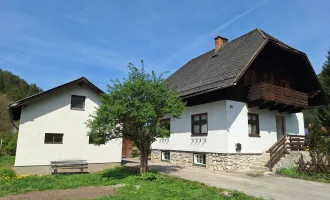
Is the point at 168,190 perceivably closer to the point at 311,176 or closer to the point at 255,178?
the point at 255,178

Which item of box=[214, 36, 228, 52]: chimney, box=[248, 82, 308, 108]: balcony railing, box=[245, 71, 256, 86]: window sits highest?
box=[214, 36, 228, 52]: chimney

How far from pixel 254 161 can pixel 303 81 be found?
338 inches

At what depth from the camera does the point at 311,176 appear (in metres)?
12.4

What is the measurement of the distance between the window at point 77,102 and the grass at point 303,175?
12.0m

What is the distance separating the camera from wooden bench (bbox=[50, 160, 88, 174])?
1293 cm

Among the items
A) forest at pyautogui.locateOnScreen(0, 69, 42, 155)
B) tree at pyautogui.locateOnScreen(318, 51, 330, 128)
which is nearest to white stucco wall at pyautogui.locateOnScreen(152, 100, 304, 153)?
tree at pyautogui.locateOnScreen(318, 51, 330, 128)

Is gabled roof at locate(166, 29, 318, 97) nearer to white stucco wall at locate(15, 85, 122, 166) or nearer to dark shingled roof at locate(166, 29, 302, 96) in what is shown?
dark shingled roof at locate(166, 29, 302, 96)

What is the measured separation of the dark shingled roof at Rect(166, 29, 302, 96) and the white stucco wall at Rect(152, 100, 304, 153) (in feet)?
4.42

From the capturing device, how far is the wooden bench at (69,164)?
12931 mm

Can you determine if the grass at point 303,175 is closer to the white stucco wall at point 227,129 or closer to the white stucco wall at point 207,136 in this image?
the white stucco wall at point 227,129

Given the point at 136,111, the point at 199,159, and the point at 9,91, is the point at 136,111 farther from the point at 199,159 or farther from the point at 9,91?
the point at 9,91

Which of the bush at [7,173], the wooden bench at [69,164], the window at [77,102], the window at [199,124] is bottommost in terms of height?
the bush at [7,173]

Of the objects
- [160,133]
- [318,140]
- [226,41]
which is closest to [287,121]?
[318,140]

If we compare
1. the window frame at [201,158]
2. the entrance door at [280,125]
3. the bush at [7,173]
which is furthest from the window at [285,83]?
the bush at [7,173]
